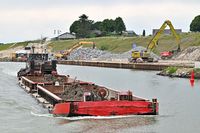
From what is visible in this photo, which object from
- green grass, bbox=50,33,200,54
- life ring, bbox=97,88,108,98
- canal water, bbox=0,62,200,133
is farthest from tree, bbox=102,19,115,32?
life ring, bbox=97,88,108,98

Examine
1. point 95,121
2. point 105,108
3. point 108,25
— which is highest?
point 108,25

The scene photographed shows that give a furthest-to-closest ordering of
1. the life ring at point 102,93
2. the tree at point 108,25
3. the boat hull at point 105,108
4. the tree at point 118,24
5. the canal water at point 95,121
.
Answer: the tree at point 108,25
the tree at point 118,24
the life ring at point 102,93
the boat hull at point 105,108
the canal water at point 95,121

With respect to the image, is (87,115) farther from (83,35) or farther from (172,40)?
(83,35)

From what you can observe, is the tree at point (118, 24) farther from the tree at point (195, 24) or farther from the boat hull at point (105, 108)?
the boat hull at point (105, 108)

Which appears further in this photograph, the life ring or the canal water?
the life ring

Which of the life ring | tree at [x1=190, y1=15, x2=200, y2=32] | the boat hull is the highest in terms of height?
tree at [x1=190, y1=15, x2=200, y2=32]

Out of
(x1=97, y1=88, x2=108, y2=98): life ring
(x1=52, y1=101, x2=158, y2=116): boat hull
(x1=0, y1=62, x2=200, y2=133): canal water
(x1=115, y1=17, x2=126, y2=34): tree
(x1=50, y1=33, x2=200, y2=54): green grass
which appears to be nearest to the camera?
(x1=0, y1=62, x2=200, y2=133): canal water

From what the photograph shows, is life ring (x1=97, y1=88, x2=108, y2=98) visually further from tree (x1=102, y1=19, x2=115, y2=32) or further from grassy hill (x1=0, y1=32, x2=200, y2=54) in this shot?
tree (x1=102, y1=19, x2=115, y2=32)

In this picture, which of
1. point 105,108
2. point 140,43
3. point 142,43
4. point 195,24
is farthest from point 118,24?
point 105,108

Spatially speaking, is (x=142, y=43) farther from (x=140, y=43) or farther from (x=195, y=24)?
(x=195, y=24)

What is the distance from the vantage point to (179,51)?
99.9m

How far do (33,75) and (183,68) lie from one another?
23.2m

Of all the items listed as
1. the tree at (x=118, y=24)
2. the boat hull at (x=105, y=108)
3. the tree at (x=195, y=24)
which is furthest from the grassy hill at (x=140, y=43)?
the boat hull at (x=105, y=108)

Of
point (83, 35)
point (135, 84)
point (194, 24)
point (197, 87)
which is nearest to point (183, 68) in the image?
point (135, 84)
